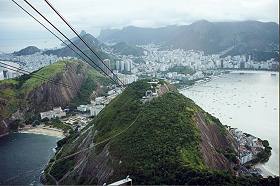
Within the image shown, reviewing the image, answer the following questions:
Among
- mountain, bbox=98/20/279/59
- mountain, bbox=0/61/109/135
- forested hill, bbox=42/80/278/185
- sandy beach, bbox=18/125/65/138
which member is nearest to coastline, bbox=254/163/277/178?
forested hill, bbox=42/80/278/185

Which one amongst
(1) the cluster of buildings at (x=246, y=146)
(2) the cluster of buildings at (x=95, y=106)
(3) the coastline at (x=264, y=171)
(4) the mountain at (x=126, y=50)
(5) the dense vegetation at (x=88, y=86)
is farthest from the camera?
(4) the mountain at (x=126, y=50)

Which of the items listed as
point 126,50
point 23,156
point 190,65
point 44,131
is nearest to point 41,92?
point 44,131

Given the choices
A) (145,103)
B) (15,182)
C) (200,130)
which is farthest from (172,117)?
(15,182)

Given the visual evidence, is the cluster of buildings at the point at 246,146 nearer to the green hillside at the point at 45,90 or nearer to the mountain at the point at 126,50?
the green hillside at the point at 45,90

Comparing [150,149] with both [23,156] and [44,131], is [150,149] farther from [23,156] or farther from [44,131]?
[44,131]

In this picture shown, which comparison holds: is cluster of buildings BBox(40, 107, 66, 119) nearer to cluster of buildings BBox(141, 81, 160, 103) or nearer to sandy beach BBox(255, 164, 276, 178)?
cluster of buildings BBox(141, 81, 160, 103)

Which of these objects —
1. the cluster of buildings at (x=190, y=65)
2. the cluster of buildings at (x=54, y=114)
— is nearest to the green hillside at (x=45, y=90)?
the cluster of buildings at (x=54, y=114)
